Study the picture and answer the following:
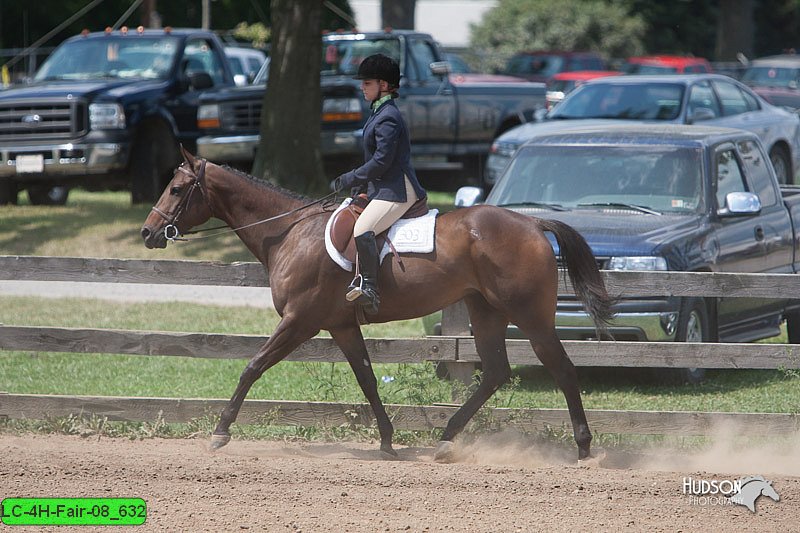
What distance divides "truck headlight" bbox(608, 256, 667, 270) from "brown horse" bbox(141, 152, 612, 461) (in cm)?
147

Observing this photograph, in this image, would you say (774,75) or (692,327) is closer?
(692,327)

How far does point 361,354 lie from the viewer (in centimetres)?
761

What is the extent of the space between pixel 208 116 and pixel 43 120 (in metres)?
2.29

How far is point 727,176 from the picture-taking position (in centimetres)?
1025

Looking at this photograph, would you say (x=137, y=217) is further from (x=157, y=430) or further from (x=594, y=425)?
(x=594, y=425)

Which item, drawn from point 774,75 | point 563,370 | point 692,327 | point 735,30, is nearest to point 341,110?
point 692,327

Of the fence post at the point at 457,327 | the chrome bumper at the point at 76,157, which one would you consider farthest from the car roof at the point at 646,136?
the chrome bumper at the point at 76,157

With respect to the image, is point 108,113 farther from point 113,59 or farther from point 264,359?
point 264,359

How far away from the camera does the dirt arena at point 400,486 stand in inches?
234

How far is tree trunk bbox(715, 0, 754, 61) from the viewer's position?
134ft

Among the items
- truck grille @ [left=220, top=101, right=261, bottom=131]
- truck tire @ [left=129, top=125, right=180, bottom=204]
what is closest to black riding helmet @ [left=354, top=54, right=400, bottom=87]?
truck tire @ [left=129, top=125, right=180, bottom=204]

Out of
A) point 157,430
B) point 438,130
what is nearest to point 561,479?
point 157,430

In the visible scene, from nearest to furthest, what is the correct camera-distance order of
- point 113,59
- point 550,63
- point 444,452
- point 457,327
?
point 444,452 < point 457,327 < point 113,59 < point 550,63

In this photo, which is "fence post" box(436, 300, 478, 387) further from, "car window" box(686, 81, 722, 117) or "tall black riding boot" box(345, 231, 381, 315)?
"car window" box(686, 81, 722, 117)
